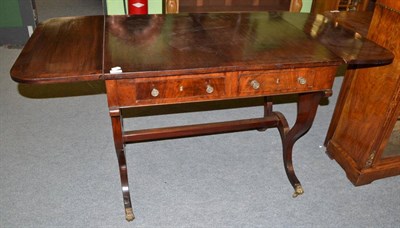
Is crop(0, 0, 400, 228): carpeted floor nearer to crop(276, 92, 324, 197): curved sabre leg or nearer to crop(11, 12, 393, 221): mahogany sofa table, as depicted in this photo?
crop(276, 92, 324, 197): curved sabre leg

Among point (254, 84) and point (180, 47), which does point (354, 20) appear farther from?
point (180, 47)

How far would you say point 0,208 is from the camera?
1900 millimetres

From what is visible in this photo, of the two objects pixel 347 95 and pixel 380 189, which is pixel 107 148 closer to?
pixel 347 95

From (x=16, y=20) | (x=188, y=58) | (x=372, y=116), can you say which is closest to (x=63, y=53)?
(x=188, y=58)

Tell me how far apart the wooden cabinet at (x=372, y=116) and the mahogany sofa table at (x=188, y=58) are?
0.67 feet

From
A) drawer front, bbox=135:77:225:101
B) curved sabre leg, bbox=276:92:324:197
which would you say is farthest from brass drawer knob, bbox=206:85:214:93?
curved sabre leg, bbox=276:92:324:197

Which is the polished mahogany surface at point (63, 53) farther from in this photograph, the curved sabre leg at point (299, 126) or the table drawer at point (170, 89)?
the curved sabre leg at point (299, 126)

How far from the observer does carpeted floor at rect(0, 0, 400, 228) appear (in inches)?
75.4

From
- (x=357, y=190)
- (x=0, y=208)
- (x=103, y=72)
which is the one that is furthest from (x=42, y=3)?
(x=357, y=190)

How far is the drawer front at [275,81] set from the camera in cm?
153

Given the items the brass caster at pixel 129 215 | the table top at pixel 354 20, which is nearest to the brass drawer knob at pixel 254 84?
the table top at pixel 354 20

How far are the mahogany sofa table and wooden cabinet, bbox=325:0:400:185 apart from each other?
0.20 m

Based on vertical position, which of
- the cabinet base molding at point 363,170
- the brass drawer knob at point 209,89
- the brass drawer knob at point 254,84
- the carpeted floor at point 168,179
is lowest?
the carpeted floor at point 168,179

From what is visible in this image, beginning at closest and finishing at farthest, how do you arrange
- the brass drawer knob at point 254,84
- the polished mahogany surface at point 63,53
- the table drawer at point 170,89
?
the polished mahogany surface at point 63,53
the table drawer at point 170,89
the brass drawer knob at point 254,84
